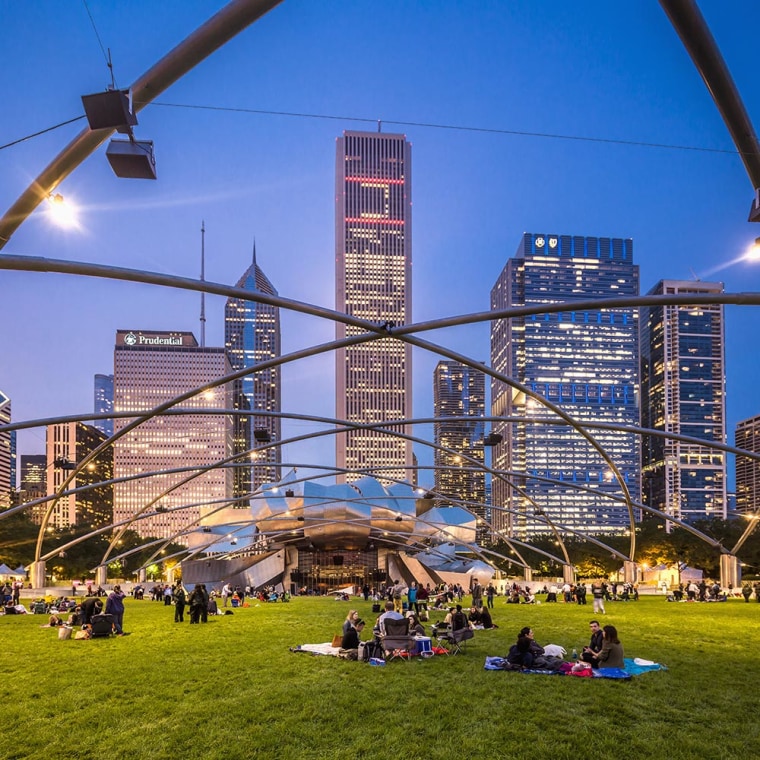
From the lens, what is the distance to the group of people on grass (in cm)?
1314

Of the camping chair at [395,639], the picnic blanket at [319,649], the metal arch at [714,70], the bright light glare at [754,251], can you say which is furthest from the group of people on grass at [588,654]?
the metal arch at [714,70]

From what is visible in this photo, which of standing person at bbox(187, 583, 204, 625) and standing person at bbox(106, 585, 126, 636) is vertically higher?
standing person at bbox(106, 585, 126, 636)

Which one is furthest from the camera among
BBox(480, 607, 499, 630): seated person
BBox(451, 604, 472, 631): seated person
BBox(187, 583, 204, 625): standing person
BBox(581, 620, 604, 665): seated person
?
BBox(187, 583, 204, 625): standing person

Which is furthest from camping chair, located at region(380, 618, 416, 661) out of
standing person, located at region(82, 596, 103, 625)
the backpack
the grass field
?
standing person, located at region(82, 596, 103, 625)

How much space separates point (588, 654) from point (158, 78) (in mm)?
13118

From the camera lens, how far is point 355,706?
33.1 feet

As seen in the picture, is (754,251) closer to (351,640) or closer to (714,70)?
(714,70)

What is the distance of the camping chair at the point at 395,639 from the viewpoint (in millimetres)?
15062

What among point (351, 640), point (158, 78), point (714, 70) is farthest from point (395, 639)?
point (714, 70)

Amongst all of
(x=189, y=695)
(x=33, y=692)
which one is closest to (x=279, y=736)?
(x=189, y=695)

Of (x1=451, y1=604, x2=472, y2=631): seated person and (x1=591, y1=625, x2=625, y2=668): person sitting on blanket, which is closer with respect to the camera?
(x1=591, y1=625, x2=625, y2=668): person sitting on blanket

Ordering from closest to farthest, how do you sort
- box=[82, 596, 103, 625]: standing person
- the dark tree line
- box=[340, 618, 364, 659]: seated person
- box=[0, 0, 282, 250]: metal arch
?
box=[0, 0, 282, 250]: metal arch → box=[340, 618, 364, 659]: seated person → box=[82, 596, 103, 625]: standing person → the dark tree line

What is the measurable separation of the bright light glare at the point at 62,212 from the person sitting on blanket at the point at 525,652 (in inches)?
465

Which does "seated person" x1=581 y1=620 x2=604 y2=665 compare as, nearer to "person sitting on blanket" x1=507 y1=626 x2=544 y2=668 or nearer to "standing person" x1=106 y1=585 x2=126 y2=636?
"person sitting on blanket" x1=507 y1=626 x2=544 y2=668
